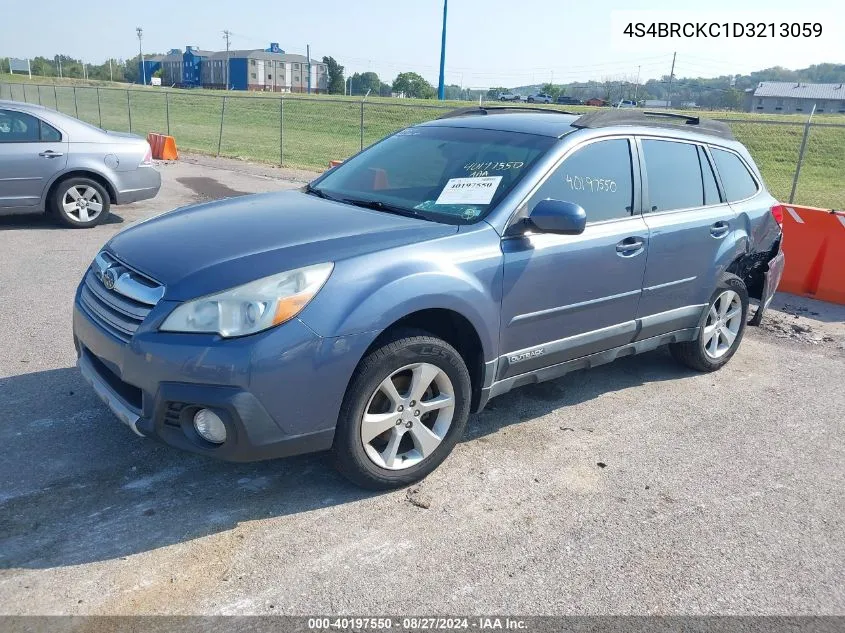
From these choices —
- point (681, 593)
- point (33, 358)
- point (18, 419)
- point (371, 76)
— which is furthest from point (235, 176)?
point (371, 76)

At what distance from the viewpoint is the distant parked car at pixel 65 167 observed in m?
8.98

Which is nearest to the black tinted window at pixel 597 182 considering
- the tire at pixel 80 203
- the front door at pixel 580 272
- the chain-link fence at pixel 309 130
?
the front door at pixel 580 272

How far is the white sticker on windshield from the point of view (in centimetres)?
397

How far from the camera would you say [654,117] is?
5148mm

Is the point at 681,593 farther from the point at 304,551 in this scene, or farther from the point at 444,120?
the point at 444,120

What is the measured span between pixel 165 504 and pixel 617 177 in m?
3.09

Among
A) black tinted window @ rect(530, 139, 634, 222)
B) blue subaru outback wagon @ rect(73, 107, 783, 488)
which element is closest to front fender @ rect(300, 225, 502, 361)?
blue subaru outback wagon @ rect(73, 107, 783, 488)

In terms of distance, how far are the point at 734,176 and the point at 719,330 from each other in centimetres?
114

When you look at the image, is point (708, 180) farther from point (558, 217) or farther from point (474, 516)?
point (474, 516)

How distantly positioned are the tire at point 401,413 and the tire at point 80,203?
747 centimetres

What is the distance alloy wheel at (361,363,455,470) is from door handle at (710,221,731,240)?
2.45 m

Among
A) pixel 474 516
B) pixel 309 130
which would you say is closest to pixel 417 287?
pixel 474 516

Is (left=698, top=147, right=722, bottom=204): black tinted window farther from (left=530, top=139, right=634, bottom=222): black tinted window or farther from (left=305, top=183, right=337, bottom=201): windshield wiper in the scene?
A: (left=305, top=183, right=337, bottom=201): windshield wiper

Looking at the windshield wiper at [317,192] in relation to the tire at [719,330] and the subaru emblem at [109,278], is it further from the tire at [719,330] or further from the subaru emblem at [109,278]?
the tire at [719,330]
